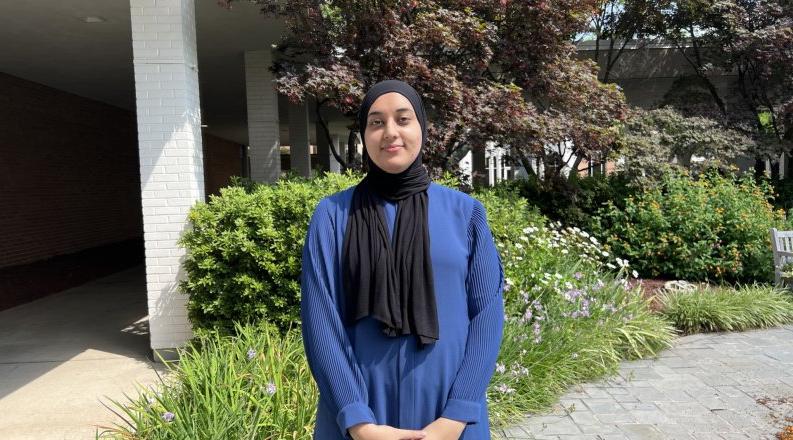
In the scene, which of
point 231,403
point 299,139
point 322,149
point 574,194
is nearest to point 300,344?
point 231,403

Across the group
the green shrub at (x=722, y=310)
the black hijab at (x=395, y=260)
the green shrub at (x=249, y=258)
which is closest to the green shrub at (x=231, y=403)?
the green shrub at (x=249, y=258)

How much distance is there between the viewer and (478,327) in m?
1.69

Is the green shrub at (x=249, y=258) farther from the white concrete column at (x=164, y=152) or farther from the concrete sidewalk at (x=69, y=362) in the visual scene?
the concrete sidewalk at (x=69, y=362)

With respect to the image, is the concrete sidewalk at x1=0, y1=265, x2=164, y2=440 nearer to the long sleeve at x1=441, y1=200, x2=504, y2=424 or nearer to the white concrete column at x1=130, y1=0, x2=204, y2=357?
the white concrete column at x1=130, y1=0, x2=204, y2=357

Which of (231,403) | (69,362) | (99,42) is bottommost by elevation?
(69,362)

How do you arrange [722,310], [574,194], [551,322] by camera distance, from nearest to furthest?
[551,322] < [722,310] < [574,194]

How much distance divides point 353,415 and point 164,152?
13.5 feet

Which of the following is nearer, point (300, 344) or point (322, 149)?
point (300, 344)

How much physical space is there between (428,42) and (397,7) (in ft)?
1.62

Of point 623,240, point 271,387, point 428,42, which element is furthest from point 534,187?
point 271,387

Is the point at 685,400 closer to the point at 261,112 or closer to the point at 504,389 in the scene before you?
the point at 504,389

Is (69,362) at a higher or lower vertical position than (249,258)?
lower

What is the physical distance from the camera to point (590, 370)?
4457mm

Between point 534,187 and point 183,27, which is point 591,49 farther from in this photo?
point 183,27
